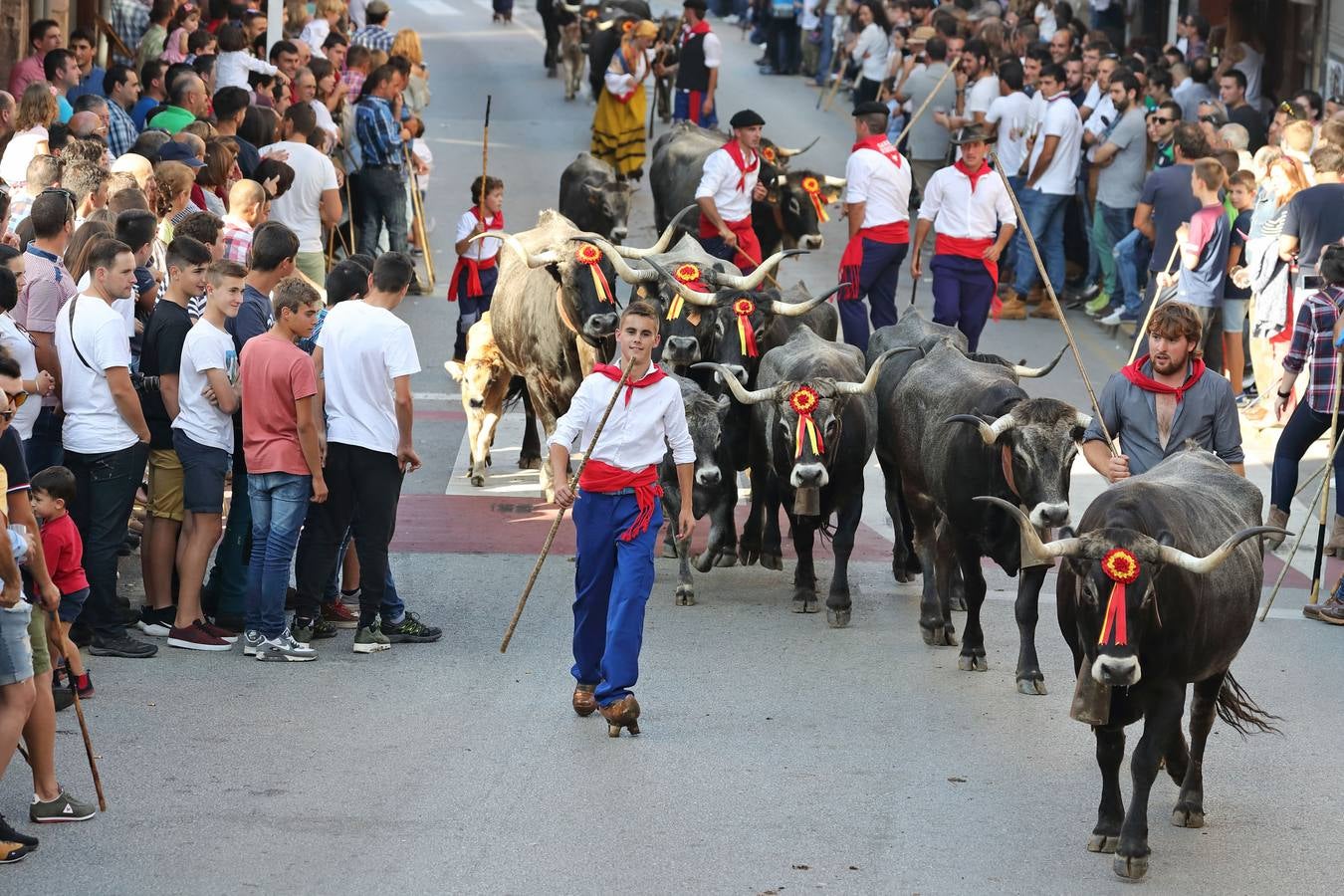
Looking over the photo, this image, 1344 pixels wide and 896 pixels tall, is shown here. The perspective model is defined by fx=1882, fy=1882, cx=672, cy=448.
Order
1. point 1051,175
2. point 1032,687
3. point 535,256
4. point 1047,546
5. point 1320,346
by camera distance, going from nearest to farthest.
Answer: point 1047,546
point 1032,687
point 1320,346
point 535,256
point 1051,175

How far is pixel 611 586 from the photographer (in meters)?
8.47

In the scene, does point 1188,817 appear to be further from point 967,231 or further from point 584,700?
point 967,231

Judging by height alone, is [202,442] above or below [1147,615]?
below

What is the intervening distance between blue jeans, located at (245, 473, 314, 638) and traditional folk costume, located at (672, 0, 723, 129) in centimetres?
1595

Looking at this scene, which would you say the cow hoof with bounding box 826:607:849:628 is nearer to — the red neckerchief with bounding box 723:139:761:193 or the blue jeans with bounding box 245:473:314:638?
the blue jeans with bounding box 245:473:314:638

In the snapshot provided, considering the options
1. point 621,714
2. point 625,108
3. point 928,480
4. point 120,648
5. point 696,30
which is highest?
point 696,30

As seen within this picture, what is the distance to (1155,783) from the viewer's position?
818cm

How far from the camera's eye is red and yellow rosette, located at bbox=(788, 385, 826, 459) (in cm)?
1015

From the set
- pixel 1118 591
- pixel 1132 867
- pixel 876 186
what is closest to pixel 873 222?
pixel 876 186

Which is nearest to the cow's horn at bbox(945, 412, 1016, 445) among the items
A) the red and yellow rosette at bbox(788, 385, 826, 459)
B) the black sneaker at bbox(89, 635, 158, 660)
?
the red and yellow rosette at bbox(788, 385, 826, 459)

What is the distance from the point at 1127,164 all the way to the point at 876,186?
4255 millimetres

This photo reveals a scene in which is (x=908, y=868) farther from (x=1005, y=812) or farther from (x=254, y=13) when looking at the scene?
(x=254, y=13)

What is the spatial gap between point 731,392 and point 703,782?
3736 millimetres

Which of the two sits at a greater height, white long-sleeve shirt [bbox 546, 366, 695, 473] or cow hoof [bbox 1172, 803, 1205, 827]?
white long-sleeve shirt [bbox 546, 366, 695, 473]
